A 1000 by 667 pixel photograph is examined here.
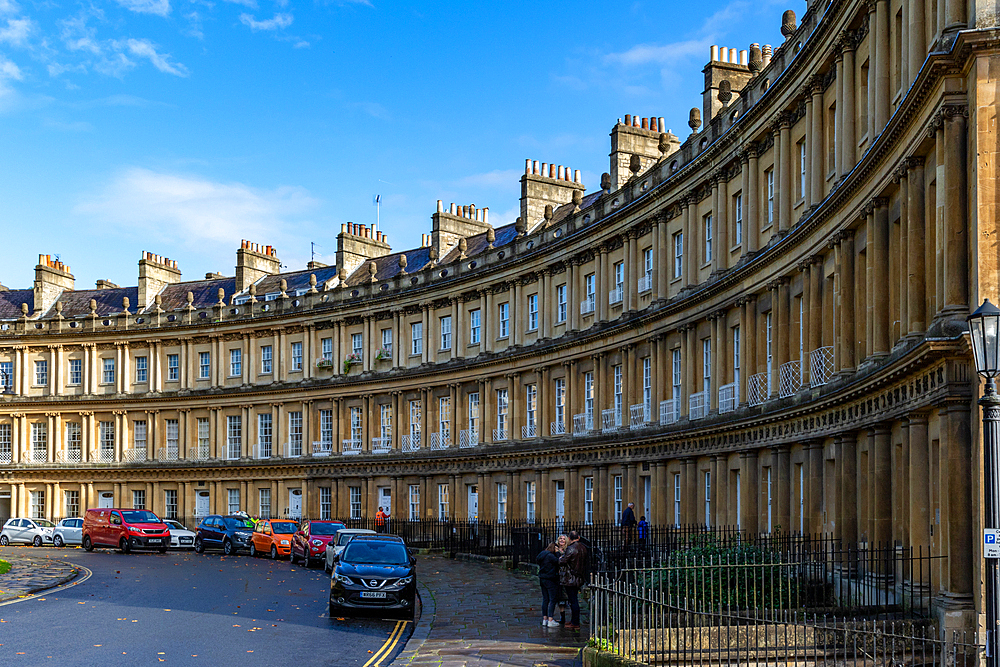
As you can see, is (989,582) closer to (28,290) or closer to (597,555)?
(597,555)

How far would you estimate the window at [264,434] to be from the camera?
57219mm

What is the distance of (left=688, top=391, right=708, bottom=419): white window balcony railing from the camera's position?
1271 inches

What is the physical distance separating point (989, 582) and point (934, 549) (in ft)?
18.5

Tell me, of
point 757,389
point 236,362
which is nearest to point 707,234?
point 757,389

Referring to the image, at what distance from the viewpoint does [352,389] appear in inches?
2119

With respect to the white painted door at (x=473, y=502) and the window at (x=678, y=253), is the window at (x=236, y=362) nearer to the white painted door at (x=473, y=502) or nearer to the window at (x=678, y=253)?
the white painted door at (x=473, y=502)

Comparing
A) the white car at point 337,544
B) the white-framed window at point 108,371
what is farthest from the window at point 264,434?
the white car at point 337,544

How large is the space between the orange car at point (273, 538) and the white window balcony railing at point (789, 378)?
19.2 meters

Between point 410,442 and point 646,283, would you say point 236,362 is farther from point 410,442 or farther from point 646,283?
point 646,283

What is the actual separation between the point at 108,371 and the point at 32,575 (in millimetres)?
33693

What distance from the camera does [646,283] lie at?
37.1 metres

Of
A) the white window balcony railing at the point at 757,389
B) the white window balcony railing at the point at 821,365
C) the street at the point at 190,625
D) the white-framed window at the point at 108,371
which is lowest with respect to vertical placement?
the street at the point at 190,625

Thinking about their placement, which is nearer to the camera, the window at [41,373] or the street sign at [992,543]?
the street sign at [992,543]

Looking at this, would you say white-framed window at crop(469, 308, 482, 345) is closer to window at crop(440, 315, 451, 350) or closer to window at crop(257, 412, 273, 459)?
window at crop(440, 315, 451, 350)
